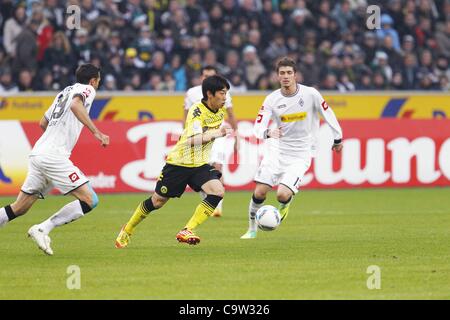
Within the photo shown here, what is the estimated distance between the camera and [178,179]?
43.6ft

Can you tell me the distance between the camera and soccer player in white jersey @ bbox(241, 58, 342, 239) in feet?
46.9

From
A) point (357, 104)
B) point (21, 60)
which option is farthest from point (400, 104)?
point (21, 60)

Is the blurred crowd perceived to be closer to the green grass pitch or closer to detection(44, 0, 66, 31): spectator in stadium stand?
detection(44, 0, 66, 31): spectator in stadium stand

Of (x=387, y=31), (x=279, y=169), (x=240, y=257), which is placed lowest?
(x=240, y=257)

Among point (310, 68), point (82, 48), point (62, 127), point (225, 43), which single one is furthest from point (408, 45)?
point (62, 127)

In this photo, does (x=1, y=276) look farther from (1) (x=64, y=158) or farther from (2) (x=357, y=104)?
(2) (x=357, y=104)

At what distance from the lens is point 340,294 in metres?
9.78

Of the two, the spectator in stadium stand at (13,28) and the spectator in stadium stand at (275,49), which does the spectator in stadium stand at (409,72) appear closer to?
the spectator in stadium stand at (275,49)

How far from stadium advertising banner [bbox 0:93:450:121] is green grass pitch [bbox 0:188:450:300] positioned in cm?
408

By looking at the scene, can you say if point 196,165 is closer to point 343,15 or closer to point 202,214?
point 202,214

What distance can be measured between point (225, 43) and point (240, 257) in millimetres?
14582

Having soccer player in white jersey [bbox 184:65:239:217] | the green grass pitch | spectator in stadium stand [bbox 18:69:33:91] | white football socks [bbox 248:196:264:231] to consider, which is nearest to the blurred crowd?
spectator in stadium stand [bbox 18:69:33:91]

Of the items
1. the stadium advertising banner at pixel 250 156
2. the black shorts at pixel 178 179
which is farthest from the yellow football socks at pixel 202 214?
the stadium advertising banner at pixel 250 156

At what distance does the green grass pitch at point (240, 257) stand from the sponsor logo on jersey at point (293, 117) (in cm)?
159
